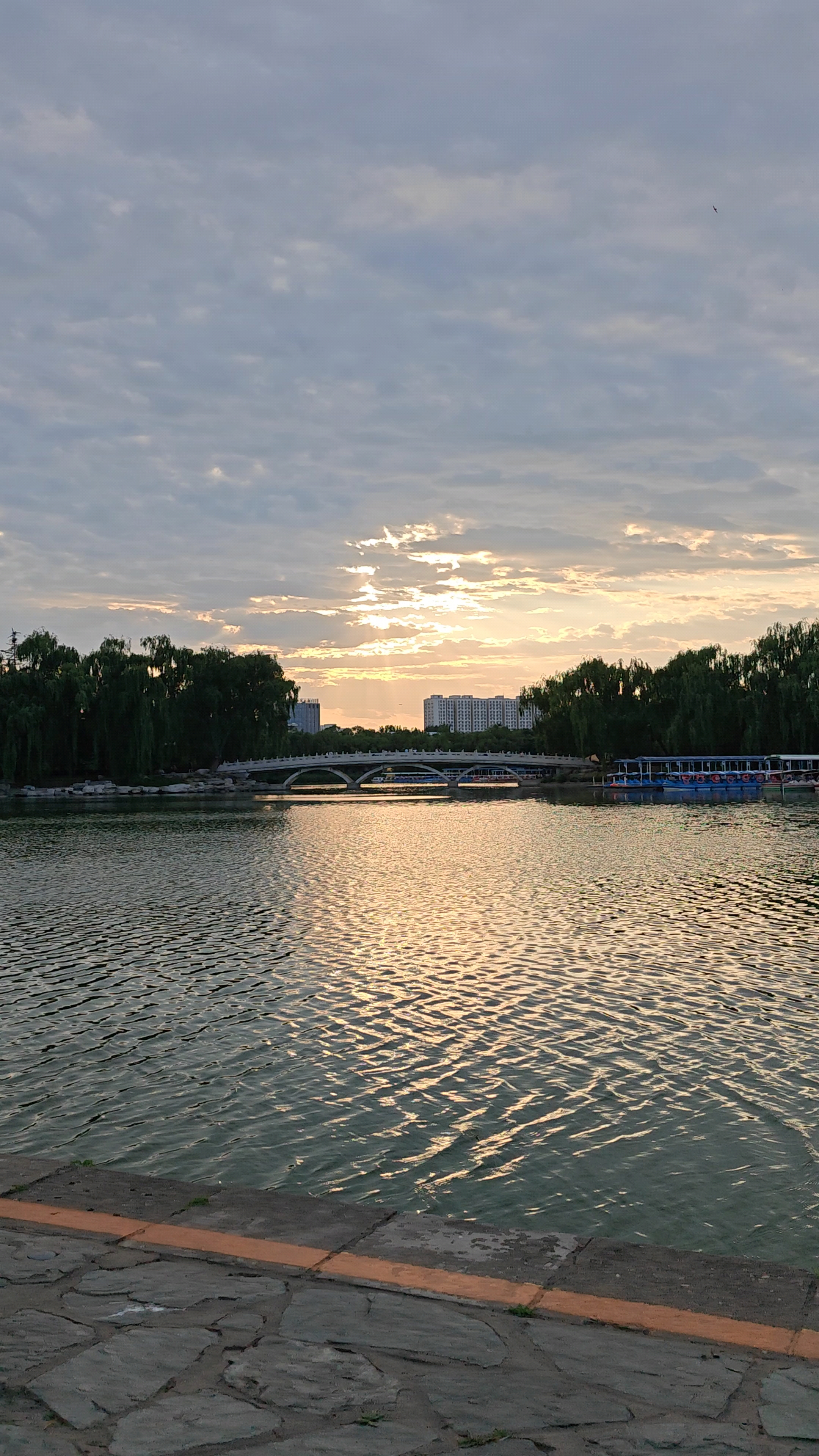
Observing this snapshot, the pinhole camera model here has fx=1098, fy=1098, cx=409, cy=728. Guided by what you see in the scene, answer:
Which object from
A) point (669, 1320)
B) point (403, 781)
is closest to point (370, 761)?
point (403, 781)

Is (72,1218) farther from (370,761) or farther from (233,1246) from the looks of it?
(370,761)

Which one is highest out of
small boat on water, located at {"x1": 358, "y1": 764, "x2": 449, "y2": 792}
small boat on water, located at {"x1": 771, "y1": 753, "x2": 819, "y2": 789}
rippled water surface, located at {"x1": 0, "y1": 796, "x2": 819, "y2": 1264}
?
small boat on water, located at {"x1": 771, "y1": 753, "x2": 819, "y2": 789}

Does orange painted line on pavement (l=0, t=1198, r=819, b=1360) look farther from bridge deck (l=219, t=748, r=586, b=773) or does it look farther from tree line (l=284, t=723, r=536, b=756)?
tree line (l=284, t=723, r=536, b=756)

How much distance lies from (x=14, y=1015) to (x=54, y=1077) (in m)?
3.04

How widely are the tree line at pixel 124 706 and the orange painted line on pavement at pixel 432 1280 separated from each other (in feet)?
250

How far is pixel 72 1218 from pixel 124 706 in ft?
252

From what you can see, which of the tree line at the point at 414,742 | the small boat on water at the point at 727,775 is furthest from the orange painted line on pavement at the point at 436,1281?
the tree line at the point at 414,742

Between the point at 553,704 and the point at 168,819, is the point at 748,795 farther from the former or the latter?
the point at 168,819

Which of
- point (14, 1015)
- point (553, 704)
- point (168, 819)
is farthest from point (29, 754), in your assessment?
point (14, 1015)

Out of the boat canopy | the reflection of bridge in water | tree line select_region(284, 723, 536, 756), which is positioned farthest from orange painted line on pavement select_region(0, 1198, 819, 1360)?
tree line select_region(284, 723, 536, 756)

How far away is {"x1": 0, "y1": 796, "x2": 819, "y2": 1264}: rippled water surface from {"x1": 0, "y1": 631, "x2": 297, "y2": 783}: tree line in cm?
5266

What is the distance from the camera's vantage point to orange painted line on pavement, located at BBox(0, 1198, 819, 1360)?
4.71 meters

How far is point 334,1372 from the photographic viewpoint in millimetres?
4207

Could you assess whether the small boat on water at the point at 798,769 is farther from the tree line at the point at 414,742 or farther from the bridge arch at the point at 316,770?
the tree line at the point at 414,742
